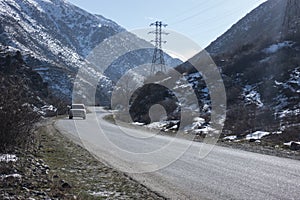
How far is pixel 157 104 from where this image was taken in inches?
1960

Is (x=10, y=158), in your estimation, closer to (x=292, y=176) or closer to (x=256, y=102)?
(x=292, y=176)

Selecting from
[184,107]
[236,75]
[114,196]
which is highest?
[236,75]

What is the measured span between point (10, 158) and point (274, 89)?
3254 centimetres

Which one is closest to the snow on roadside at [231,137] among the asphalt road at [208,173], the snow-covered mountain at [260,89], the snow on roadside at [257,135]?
the snow-covered mountain at [260,89]

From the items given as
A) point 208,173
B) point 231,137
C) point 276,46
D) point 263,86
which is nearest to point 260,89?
point 263,86

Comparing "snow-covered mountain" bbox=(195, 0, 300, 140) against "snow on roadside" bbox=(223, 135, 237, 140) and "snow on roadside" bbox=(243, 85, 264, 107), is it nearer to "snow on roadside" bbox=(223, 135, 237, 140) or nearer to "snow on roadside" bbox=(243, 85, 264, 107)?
"snow on roadside" bbox=(243, 85, 264, 107)

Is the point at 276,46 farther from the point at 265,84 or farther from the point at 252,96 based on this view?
the point at 252,96

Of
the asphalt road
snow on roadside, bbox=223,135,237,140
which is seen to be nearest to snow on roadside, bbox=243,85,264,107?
snow on roadside, bbox=223,135,237,140

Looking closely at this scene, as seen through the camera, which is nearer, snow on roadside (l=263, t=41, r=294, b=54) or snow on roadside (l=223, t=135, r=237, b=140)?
snow on roadside (l=223, t=135, r=237, b=140)

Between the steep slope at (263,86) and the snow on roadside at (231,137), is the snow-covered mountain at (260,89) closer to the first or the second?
the steep slope at (263,86)

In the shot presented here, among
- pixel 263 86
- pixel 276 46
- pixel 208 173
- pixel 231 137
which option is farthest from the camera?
pixel 276 46

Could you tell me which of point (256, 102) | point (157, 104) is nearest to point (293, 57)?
point (256, 102)

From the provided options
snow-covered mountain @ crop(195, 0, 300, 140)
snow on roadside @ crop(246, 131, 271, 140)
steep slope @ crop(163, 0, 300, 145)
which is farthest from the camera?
snow-covered mountain @ crop(195, 0, 300, 140)

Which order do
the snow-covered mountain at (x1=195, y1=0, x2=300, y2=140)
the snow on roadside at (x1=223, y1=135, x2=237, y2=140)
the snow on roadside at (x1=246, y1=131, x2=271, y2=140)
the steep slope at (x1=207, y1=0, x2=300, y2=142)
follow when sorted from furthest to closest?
the steep slope at (x1=207, y1=0, x2=300, y2=142) < the snow-covered mountain at (x1=195, y1=0, x2=300, y2=140) < the snow on roadside at (x1=223, y1=135, x2=237, y2=140) < the snow on roadside at (x1=246, y1=131, x2=271, y2=140)
